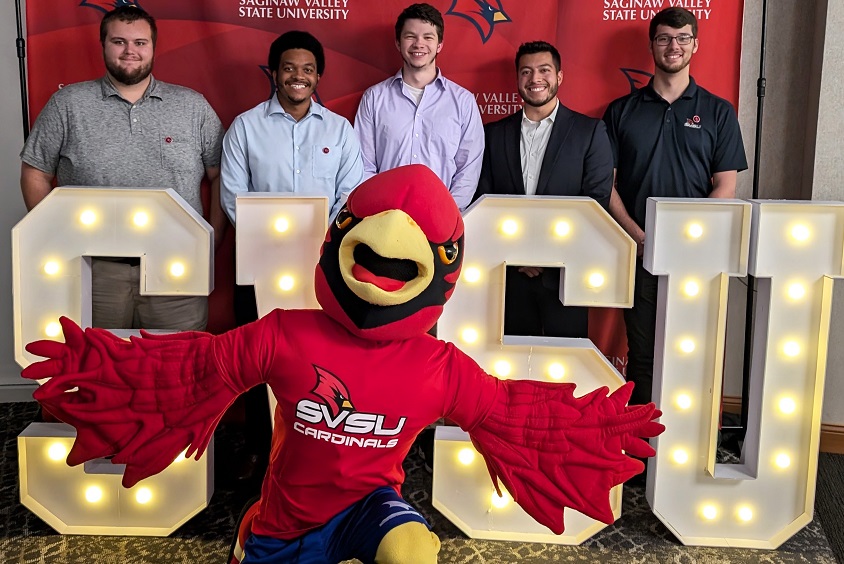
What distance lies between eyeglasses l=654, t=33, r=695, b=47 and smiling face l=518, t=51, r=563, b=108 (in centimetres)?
39

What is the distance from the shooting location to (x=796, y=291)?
227cm

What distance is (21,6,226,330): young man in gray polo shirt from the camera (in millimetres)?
2645

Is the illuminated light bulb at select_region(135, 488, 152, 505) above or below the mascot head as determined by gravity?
below

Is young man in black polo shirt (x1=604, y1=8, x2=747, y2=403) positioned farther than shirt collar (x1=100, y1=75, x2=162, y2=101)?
Yes

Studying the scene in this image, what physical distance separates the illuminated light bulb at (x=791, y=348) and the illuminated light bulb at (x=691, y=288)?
300 millimetres

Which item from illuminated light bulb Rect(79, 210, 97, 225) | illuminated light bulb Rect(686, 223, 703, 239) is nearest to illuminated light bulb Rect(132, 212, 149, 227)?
illuminated light bulb Rect(79, 210, 97, 225)

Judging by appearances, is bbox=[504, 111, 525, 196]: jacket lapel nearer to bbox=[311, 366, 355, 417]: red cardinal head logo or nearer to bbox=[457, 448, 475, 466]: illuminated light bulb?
bbox=[457, 448, 475, 466]: illuminated light bulb

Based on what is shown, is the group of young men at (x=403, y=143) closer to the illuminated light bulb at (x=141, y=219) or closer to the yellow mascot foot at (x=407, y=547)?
the illuminated light bulb at (x=141, y=219)

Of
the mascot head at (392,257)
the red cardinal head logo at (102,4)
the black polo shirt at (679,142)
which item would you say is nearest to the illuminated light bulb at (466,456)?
the mascot head at (392,257)

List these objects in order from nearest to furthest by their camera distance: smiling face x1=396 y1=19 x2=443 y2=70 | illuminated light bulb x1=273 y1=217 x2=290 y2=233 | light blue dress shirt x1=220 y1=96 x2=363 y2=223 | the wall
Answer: illuminated light bulb x1=273 y1=217 x2=290 y2=233, light blue dress shirt x1=220 y1=96 x2=363 y2=223, smiling face x1=396 y1=19 x2=443 y2=70, the wall

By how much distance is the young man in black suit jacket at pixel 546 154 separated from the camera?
2.89 metres

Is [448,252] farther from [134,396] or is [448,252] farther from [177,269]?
[177,269]

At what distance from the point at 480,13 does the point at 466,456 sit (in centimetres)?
174

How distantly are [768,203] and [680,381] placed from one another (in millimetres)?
560
